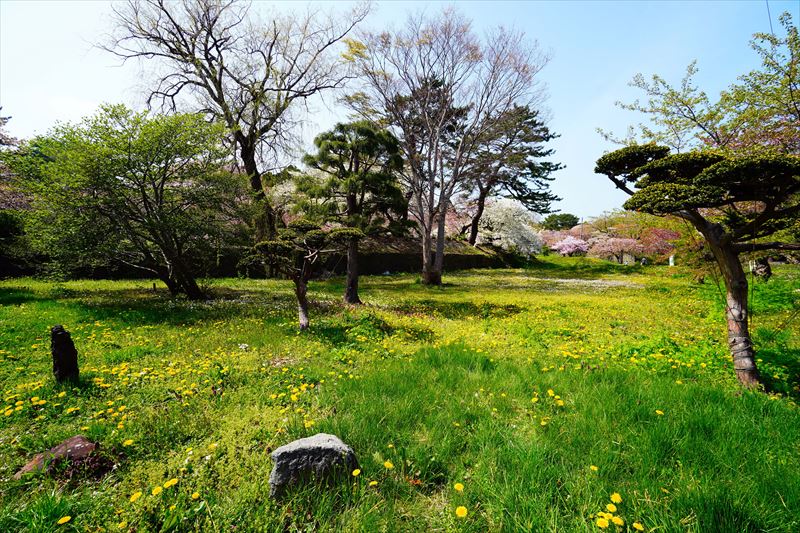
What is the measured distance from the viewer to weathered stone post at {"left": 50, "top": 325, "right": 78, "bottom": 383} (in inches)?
173

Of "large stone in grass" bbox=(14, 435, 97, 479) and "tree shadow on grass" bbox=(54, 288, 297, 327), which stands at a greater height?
"tree shadow on grass" bbox=(54, 288, 297, 327)

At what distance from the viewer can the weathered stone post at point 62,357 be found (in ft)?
14.5

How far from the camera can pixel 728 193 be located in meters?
4.09

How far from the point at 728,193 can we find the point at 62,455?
7547mm

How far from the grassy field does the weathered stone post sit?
15 centimetres

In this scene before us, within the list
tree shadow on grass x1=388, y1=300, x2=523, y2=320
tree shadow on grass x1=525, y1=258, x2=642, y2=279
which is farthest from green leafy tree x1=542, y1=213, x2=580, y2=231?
tree shadow on grass x1=388, y1=300, x2=523, y2=320

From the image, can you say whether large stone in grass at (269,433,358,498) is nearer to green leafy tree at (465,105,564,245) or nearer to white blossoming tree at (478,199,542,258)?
green leafy tree at (465,105,564,245)

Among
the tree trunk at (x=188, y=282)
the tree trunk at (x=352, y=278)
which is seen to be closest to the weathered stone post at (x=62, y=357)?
the tree trunk at (x=188, y=282)

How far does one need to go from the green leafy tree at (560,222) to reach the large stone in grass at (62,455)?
69.5 metres

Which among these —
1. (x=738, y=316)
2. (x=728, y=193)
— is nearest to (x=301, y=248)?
(x=728, y=193)

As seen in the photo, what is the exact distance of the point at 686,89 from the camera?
11.0m

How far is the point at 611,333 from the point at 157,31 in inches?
916

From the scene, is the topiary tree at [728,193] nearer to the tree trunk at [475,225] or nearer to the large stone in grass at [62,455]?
the large stone in grass at [62,455]

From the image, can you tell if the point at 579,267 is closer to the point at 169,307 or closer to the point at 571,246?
the point at 571,246
